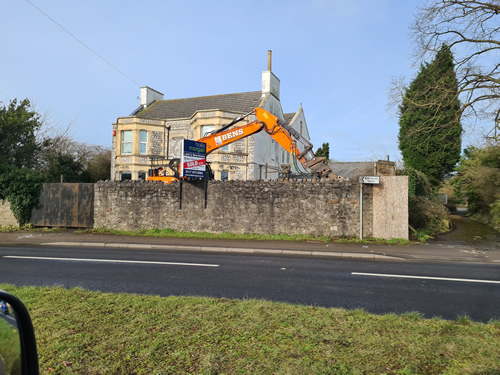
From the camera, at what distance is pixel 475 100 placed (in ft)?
45.3

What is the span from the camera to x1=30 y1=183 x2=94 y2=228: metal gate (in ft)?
57.1

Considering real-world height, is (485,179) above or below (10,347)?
above

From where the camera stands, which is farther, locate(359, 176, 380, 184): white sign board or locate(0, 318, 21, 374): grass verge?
locate(359, 176, 380, 184): white sign board

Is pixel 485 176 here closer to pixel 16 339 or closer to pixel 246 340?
pixel 246 340

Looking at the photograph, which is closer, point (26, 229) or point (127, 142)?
point (26, 229)

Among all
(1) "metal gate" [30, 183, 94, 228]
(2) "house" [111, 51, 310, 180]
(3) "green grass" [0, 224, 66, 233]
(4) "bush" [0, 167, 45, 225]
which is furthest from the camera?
(2) "house" [111, 51, 310, 180]

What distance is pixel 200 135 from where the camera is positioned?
26.3 metres

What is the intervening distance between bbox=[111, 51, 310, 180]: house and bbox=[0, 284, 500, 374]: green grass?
70.0 ft

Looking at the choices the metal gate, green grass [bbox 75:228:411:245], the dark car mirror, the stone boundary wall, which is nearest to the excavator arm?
the stone boundary wall

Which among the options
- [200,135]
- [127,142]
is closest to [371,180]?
[200,135]

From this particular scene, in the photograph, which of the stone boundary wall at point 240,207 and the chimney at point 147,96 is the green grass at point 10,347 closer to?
the stone boundary wall at point 240,207

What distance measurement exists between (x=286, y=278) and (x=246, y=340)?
390 centimetres

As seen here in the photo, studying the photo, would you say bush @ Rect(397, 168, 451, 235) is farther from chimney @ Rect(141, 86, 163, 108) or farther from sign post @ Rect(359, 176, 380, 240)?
chimney @ Rect(141, 86, 163, 108)

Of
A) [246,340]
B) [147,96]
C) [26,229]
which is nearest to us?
[246,340]
